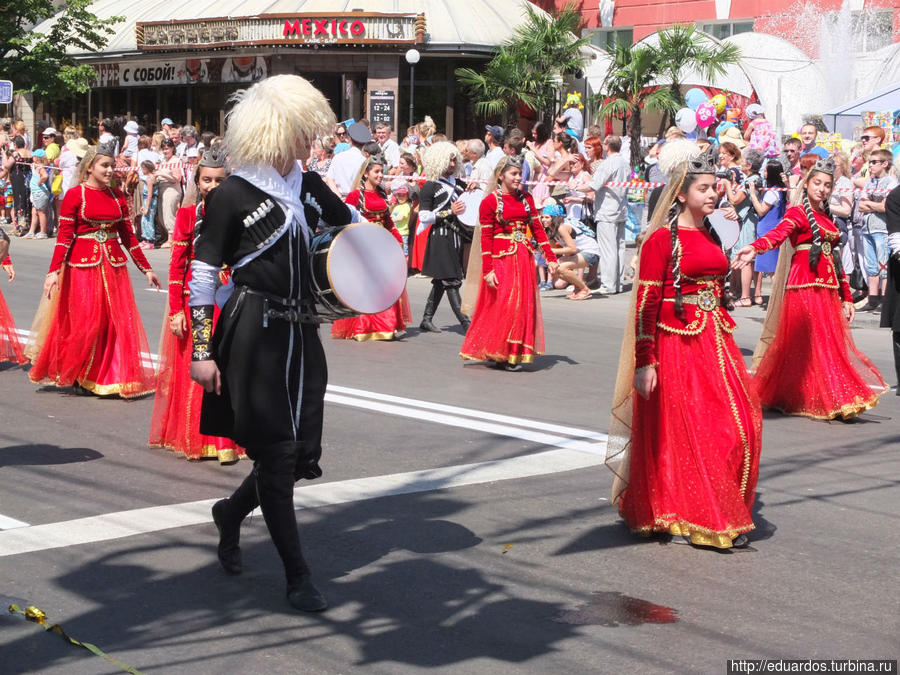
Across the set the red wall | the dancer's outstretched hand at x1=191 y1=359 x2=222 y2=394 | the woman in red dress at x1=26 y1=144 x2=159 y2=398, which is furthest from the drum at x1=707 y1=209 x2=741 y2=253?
the red wall

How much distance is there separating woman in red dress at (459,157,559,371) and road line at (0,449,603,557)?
3032 millimetres

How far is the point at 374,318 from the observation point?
12.7m

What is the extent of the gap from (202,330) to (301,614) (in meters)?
1.18

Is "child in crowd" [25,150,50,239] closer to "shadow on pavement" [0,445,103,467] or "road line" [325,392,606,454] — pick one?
"road line" [325,392,606,454]

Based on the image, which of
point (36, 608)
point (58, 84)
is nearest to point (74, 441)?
point (36, 608)

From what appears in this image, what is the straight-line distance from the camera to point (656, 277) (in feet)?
20.0

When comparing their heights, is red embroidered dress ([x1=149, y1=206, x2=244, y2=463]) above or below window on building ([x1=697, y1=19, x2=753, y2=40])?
below

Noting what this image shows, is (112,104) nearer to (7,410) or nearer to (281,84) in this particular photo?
(7,410)

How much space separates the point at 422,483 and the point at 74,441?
2.35 m

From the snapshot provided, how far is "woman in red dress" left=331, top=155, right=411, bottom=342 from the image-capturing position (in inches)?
488

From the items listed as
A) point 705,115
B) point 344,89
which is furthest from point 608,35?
point 705,115

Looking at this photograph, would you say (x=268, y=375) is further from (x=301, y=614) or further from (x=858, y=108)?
(x=858, y=108)

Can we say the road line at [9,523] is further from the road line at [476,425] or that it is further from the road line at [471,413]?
the road line at [471,413]

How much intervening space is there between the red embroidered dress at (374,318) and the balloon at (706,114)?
9.06 m
